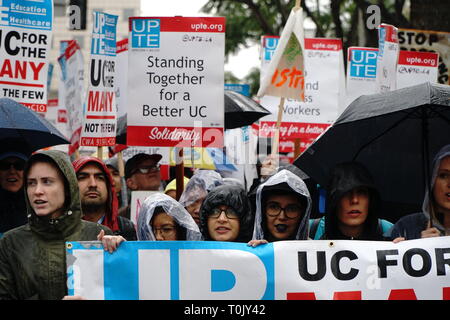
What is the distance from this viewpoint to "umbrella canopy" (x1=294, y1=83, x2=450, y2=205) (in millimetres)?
5859

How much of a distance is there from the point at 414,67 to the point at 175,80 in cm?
392

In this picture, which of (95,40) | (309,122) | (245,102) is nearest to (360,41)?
(309,122)

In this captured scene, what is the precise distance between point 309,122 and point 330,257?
208 inches

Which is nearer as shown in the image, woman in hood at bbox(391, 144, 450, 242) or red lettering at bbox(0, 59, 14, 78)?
woman in hood at bbox(391, 144, 450, 242)

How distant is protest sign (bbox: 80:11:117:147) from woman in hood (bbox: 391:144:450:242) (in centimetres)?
327

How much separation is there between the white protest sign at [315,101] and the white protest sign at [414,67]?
0.81m

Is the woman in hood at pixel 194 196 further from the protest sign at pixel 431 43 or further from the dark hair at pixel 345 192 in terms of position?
the protest sign at pixel 431 43

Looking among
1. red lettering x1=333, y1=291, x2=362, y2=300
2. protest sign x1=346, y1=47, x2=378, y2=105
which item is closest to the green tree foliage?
protest sign x1=346, y1=47, x2=378, y2=105

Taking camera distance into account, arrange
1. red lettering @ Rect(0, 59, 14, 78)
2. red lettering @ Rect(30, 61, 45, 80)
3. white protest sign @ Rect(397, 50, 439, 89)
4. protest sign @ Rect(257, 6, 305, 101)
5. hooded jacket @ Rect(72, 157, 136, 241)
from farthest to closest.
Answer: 1. white protest sign @ Rect(397, 50, 439, 89)
2. protest sign @ Rect(257, 6, 305, 101)
3. red lettering @ Rect(30, 61, 45, 80)
4. red lettering @ Rect(0, 59, 14, 78)
5. hooded jacket @ Rect(72, 157, 136, 241)

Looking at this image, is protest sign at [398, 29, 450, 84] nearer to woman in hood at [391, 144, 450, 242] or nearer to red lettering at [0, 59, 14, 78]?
red lettering at [0, 59, 14, 78]

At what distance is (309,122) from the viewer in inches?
397

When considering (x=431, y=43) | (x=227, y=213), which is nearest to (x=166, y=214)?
(x=227, y=213)

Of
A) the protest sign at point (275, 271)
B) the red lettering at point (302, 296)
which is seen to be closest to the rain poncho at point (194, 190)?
the protest sign at point (275, 271)

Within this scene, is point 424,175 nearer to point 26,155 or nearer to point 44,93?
point 26,155
